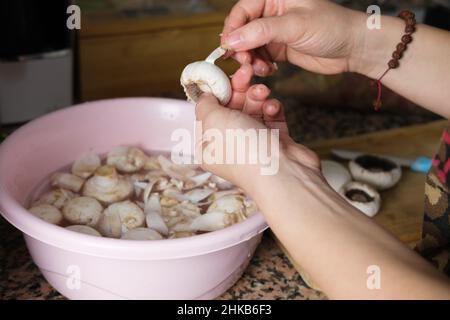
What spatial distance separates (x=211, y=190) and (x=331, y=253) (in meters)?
0.42

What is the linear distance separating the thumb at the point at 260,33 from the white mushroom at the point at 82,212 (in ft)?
1.02

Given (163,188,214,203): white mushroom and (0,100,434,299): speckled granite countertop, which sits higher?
(163,188,214,203): white mushroom

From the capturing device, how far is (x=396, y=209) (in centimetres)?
102

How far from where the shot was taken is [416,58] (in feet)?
2.66

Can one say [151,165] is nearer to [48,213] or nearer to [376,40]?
[48,213]

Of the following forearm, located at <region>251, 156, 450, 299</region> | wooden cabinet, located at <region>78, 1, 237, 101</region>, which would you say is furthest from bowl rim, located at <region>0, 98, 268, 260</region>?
wooden cabinet, located at <region>78, 1, 237, 101</region>

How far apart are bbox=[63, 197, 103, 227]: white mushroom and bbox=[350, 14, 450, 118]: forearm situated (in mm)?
473

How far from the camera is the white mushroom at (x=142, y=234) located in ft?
2.42

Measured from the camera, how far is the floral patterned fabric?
0.82m

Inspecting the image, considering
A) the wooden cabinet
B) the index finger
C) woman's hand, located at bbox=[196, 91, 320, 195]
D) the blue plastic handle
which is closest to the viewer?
woman's hand, located at bbox=[196, 91, 320, 195]

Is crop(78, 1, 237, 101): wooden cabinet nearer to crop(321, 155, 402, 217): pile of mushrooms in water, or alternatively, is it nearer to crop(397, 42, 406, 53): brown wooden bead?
crop(321, 155, 402, 217): pile of mushrooms in water

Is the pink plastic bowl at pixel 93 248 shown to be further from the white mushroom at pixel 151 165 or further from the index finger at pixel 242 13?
the index finger at pixel 242 13

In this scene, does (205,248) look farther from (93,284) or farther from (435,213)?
(435,213)

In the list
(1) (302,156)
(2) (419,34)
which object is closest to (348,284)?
(1) (302,156)
